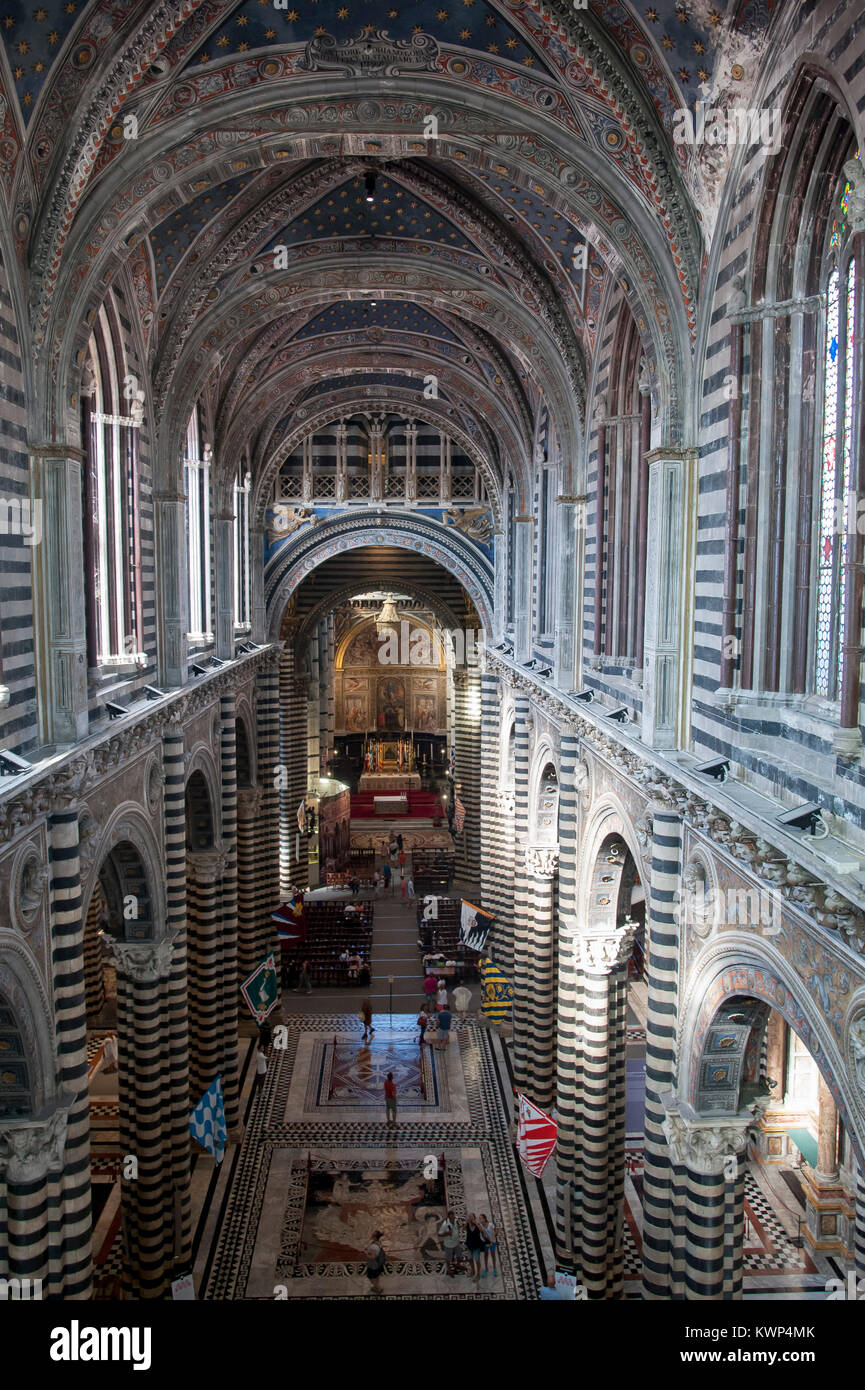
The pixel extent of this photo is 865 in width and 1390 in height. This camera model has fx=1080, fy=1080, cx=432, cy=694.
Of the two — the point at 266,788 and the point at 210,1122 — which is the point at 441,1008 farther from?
the point at 210,1122

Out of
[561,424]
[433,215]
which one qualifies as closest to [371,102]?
[433,215]

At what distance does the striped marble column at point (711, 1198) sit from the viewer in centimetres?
1154

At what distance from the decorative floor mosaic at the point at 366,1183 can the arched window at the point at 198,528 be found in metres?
10.7

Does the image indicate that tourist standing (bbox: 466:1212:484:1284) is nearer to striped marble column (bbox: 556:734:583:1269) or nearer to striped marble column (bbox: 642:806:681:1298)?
striped marble column (bbox: 556:734:583:1269)

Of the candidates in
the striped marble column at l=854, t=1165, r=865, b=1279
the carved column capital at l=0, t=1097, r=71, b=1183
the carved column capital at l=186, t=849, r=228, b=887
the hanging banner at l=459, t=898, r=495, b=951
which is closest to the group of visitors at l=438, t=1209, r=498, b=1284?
the hanging banner at l=459, t=898, r=495, b=951

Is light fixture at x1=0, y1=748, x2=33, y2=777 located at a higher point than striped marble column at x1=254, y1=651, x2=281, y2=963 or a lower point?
higher

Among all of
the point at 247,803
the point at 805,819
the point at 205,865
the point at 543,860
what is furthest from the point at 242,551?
the point at 805,819

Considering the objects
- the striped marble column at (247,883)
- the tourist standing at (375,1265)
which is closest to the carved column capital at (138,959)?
the tourist standing at (375,1265)

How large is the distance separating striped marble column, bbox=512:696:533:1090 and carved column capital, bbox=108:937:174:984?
9428mm

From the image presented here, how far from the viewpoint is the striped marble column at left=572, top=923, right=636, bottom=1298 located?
54.6 ft

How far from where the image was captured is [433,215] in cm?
1869

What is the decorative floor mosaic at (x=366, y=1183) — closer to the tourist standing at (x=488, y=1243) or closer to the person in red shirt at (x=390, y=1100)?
the tourist standing at (x=488, y=1243)

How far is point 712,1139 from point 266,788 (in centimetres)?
2166

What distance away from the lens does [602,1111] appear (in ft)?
54.9
